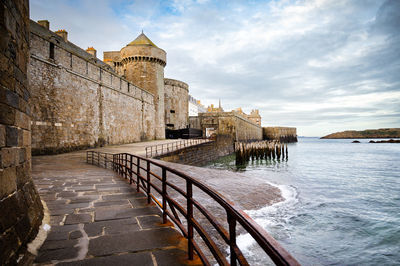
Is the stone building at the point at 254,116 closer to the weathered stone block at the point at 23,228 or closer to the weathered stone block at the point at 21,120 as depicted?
the weathered stone block at the point at 21,120

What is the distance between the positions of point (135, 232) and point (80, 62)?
59.0 ft

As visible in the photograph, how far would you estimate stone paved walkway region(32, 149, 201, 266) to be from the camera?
97.2 inches

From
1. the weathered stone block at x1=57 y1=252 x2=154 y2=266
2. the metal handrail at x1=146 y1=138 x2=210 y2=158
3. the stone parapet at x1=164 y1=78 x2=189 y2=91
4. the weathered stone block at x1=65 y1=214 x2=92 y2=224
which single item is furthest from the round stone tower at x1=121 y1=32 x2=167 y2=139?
the weathered stone block at x1=57 y1=252 x2=154 y2=266

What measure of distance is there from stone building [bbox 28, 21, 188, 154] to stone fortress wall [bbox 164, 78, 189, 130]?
419 centimetres

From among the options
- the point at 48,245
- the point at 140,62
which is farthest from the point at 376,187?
the point at 140,62

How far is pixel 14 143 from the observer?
101 inches

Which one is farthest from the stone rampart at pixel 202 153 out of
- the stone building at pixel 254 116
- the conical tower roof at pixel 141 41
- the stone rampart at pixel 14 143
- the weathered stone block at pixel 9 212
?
the stone building at pixel 254 116

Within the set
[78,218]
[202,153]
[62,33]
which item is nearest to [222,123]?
[202,153]

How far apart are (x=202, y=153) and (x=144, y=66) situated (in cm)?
1653

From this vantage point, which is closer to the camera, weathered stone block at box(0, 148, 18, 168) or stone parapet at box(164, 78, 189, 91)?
weathered stone block at box(0, 148, 18, 168)

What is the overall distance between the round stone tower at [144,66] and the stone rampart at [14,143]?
29.3 metres

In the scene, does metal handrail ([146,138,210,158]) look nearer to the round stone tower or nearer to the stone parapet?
the round stone tower

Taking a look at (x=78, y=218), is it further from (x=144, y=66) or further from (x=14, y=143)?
(x=144, y=66)

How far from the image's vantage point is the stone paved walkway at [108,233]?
8.10 ft
